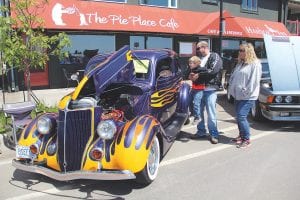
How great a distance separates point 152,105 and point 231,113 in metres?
4.80

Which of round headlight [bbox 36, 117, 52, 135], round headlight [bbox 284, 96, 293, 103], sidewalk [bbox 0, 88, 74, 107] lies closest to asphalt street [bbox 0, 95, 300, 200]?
round headlight [bbox 36, 117, 52, 135]

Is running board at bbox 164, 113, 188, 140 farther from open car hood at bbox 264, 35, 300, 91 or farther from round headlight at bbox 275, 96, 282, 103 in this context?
open car hood at bbox 264, 35, 300, 91

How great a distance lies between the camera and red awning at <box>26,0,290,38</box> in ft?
45.9

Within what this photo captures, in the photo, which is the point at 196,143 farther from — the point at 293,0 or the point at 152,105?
the point at 293,0

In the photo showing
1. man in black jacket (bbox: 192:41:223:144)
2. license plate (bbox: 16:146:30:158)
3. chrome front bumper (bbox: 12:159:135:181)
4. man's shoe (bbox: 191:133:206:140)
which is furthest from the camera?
man's shoe (bbox: 191:133:206:140)

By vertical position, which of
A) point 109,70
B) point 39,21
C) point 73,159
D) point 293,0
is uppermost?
point 293,0

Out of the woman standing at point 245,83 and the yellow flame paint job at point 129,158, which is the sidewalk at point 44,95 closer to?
the woman standing at point 245,83

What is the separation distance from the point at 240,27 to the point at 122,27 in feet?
25.7

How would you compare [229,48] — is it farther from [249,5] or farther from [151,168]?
[151,168]

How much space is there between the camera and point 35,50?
8812 mm

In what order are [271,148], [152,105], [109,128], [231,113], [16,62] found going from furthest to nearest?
1. [231,113]
2. [16,62]
3. [271,148]
4. [152,105]
5. [109,128]

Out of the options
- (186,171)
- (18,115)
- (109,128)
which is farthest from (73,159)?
(18,115)

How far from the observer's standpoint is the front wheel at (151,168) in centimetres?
496

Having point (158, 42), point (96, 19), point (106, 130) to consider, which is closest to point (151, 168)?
point (106, 130)
